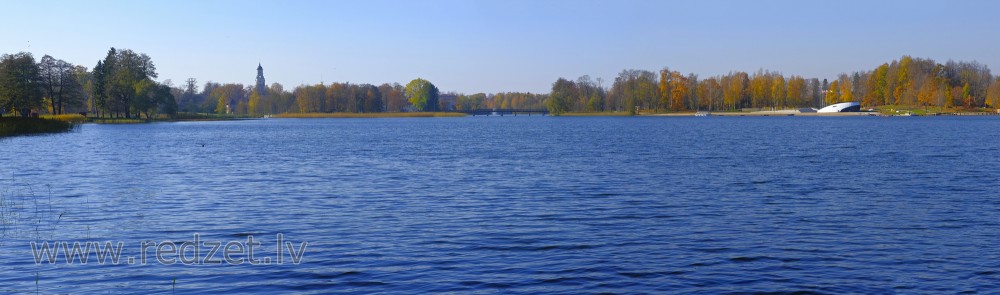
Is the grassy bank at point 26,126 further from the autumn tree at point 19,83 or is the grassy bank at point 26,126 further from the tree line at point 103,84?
the tree line at point 103,84

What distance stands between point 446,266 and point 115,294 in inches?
247

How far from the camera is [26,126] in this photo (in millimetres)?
85250

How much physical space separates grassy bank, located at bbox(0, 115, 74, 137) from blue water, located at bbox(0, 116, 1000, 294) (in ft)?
138

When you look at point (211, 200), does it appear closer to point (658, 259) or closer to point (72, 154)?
point (658, 259)

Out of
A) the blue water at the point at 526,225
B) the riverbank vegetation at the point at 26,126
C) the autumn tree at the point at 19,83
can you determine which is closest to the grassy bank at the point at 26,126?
the riverbank vegetation at the point at 26,126

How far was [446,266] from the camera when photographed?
17.2m

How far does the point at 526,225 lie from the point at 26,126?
262 ft

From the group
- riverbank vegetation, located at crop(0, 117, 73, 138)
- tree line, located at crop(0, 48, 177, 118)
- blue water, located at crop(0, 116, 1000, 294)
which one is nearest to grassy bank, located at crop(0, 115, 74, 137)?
riverbank vegetation, located at crop(0, 117, 73, 138)

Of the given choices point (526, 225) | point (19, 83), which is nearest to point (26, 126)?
point (19, 83)

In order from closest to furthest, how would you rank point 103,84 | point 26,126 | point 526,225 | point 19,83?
point 526,225
point 26,126
point 19,83
point 103,84

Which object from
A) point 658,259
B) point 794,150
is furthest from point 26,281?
point 794,150

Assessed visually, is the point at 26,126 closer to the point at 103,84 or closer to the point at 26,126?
the point at 26,126

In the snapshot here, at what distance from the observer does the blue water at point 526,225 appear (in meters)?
16.0

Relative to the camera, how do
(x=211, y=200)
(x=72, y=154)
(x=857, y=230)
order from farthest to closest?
(x=72, y=154) < (x=211, y=200) < (x=857, y=230)
